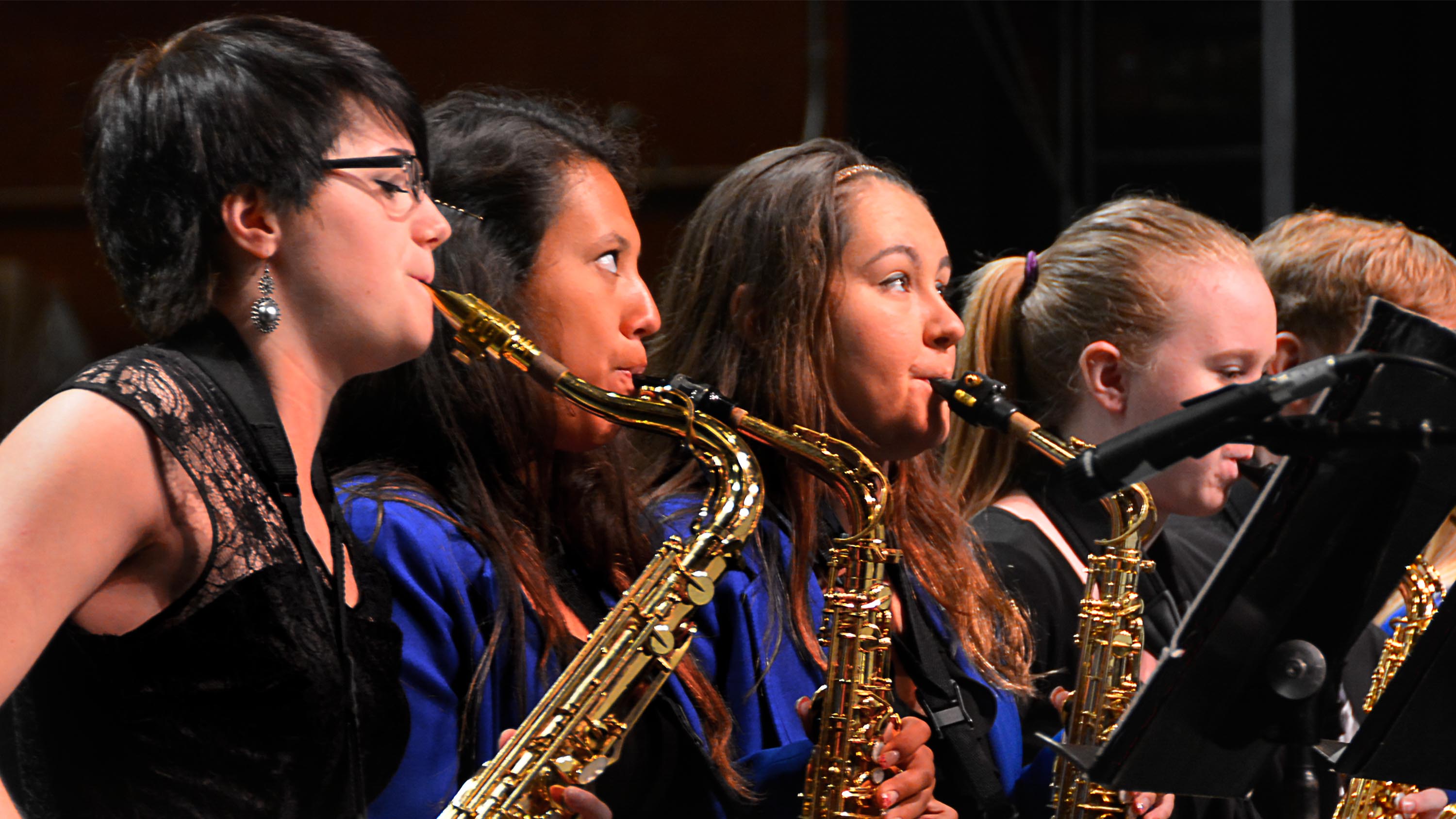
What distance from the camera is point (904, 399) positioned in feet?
6.41

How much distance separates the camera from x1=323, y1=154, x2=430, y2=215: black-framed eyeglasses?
132cm

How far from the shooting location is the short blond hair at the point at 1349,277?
2691 millimetres

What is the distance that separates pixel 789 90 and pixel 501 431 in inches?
82.8

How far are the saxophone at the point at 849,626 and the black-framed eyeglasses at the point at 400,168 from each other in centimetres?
47

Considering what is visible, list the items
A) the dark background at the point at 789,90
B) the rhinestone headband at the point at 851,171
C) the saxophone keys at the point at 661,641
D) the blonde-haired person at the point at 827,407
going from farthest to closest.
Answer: the dark background at the point at 789,90 → the rhinestone headband at the point at 851,171 → the blonde-haired person at the point at 827,407 → the saxophone keys at the point at 661,641

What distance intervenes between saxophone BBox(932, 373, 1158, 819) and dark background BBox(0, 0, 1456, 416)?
1.23 m

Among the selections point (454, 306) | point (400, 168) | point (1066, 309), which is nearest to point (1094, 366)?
point (1066, 309)

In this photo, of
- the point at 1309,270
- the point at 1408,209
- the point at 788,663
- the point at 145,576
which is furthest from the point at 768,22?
the point at 145,576

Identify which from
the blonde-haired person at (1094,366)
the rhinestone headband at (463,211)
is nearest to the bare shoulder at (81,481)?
the rhinestone headband at (463,211)

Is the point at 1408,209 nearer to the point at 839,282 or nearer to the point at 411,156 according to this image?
the point at 839,282

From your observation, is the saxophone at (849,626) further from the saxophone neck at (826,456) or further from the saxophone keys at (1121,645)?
the saxophone keys at (1121,645)

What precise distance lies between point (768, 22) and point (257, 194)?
99.2 inches

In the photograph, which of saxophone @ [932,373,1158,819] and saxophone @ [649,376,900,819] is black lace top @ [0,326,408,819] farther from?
saxophone @ [932,373,1158,819]

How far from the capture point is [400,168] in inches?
53.9
